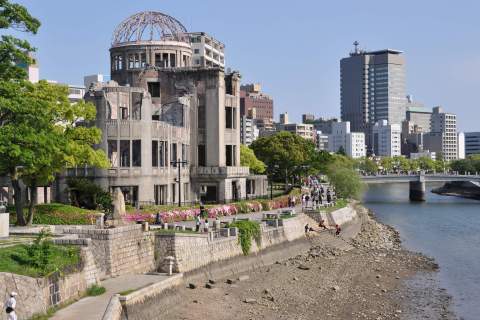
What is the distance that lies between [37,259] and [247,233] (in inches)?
945

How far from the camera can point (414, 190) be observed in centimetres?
16775

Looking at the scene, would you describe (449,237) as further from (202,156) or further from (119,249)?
(119,249)

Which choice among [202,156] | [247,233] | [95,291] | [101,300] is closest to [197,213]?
[247,233]

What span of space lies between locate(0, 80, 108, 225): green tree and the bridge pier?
118 m

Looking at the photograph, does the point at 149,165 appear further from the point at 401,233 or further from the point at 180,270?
the point at 401,233

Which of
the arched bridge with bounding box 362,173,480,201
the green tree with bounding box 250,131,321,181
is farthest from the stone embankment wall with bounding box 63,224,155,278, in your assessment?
the arched bridge with bounding box 362,173,480,201

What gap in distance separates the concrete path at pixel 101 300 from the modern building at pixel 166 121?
28513mm

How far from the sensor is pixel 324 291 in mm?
49844

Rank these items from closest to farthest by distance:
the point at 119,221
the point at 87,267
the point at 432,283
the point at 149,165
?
the point at 87,267
the point at 119,221
the point at 432,283
the point at 149,165

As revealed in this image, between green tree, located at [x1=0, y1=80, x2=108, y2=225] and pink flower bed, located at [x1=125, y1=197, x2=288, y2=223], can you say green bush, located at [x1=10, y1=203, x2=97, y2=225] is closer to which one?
green tree, located at [x1=0, y1=80, x2=108, y2=225]

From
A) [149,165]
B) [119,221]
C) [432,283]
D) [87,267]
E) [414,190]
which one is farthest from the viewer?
[414,190]

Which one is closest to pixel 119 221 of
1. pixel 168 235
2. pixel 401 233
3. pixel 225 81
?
pixel 168 235

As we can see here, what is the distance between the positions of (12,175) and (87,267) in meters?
14.1

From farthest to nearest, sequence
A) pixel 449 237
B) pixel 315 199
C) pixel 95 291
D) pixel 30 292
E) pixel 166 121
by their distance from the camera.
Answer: pixel 315 199 → pixel 449 237 → pixel 166 121 → pixel 95 291 → pixel 30 292
